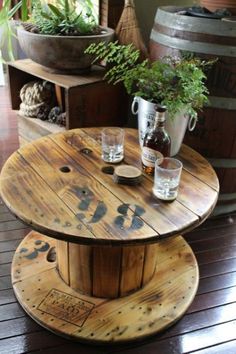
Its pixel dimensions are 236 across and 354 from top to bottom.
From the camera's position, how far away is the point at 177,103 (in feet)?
3.95

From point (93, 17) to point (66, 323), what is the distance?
1514 mm

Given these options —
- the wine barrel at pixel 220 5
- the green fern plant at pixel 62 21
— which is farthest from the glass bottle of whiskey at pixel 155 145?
the wine barrel at pixel 220 5

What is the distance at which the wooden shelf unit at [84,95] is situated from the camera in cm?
176

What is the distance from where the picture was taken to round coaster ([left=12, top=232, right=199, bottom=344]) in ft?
4.22

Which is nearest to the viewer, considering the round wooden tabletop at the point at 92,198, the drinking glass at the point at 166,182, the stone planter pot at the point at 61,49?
the round wooden tabletop at the point at 92,198

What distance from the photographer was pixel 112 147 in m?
1.33

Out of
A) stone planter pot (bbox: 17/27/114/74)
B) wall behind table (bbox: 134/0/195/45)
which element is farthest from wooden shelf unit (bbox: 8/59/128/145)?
wall behind table (bbox: 134/0/195/45)

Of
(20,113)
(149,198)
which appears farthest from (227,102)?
(20,113)

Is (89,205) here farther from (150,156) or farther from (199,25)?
(199,25)

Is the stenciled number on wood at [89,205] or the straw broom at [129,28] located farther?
the straw broom at [129,28]

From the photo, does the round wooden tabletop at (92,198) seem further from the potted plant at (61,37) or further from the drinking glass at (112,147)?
the potted plant at (61,37)

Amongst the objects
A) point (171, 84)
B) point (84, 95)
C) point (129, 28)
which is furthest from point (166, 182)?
point (129, 28)

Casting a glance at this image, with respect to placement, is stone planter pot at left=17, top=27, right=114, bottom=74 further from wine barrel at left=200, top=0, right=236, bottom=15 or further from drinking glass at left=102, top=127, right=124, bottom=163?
drinking glass at left=102, top=127, right=124, bottom=163

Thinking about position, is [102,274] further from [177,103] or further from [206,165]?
[177,103]
